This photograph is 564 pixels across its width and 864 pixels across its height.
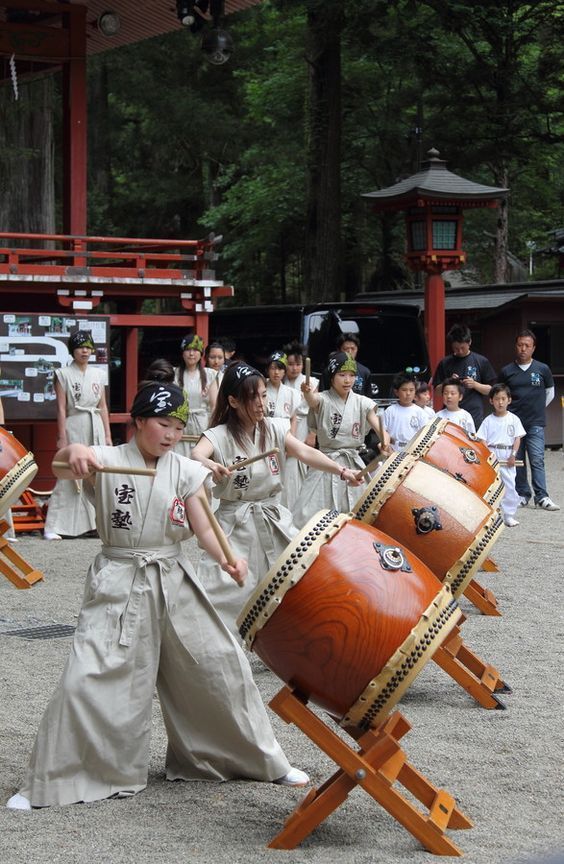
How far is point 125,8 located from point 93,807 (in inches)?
528

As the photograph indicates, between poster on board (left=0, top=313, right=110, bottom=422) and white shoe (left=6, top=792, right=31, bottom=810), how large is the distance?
748 cm

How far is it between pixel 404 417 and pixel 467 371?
1.32m

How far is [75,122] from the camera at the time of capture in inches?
591

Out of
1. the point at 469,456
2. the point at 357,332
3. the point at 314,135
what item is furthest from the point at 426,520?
the point at 314,135

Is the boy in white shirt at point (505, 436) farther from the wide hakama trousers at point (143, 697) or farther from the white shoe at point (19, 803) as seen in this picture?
the white shoe at point (19, 803)

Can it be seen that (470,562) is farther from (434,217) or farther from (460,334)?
(434,217)

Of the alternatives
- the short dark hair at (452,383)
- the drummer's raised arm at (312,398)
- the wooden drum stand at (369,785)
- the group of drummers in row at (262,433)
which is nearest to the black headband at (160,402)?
the group of drummers in row at (262,433)

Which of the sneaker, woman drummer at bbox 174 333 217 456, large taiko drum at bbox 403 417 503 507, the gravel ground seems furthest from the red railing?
large taiko drum at bbox 403 417 503 507

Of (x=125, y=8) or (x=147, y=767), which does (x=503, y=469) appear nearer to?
(x=147, y=767)

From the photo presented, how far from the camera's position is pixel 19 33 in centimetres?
1459

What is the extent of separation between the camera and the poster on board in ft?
36.8

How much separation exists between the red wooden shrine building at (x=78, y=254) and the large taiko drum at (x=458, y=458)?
5.77m

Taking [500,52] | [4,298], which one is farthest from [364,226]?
[4,298]

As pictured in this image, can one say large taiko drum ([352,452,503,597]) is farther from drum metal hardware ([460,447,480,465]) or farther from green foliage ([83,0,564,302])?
green foliage ([83,0,564,302])
